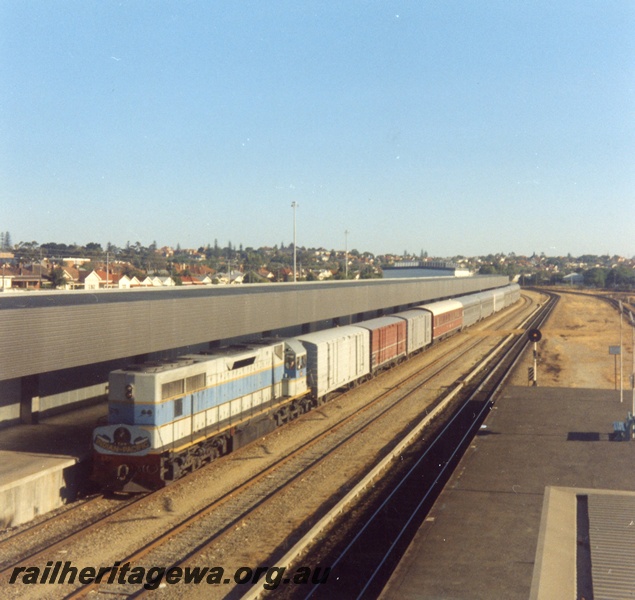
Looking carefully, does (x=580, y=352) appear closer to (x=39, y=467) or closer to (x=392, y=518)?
(x=392, y=518)

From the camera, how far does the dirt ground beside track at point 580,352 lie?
37281 mm

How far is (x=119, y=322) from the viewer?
20.6 metres

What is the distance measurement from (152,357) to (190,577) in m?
17.2

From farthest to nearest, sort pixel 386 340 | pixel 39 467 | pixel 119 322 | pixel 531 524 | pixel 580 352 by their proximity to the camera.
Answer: pixel 580 352 → pixel 386 340 → pixel 119 322 → pixel 39 467 → pixel 531 524

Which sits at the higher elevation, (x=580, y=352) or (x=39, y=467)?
(x=39, y=467)

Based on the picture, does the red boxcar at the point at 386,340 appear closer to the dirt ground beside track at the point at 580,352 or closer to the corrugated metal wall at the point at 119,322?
the corrugated metal wall at the point at 119,322

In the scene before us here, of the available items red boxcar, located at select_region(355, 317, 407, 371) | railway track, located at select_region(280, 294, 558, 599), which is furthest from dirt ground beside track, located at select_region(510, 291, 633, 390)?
railway track, located at select_region(280, 294, 558, 599)

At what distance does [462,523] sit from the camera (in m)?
13.9

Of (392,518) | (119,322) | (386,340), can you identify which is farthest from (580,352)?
(119,322)

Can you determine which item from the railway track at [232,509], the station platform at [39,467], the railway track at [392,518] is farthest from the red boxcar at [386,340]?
the station platform at [39,467]

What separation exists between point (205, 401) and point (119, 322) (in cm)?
444

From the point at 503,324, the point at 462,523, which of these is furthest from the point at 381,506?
the point at 503,324

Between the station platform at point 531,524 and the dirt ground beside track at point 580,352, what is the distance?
37.6 feet

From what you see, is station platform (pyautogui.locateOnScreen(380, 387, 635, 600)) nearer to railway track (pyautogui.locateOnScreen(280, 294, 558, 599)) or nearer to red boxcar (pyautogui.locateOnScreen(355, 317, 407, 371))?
railway track (pyautogui.locateOnScreen(280, 294, 558, 599))
